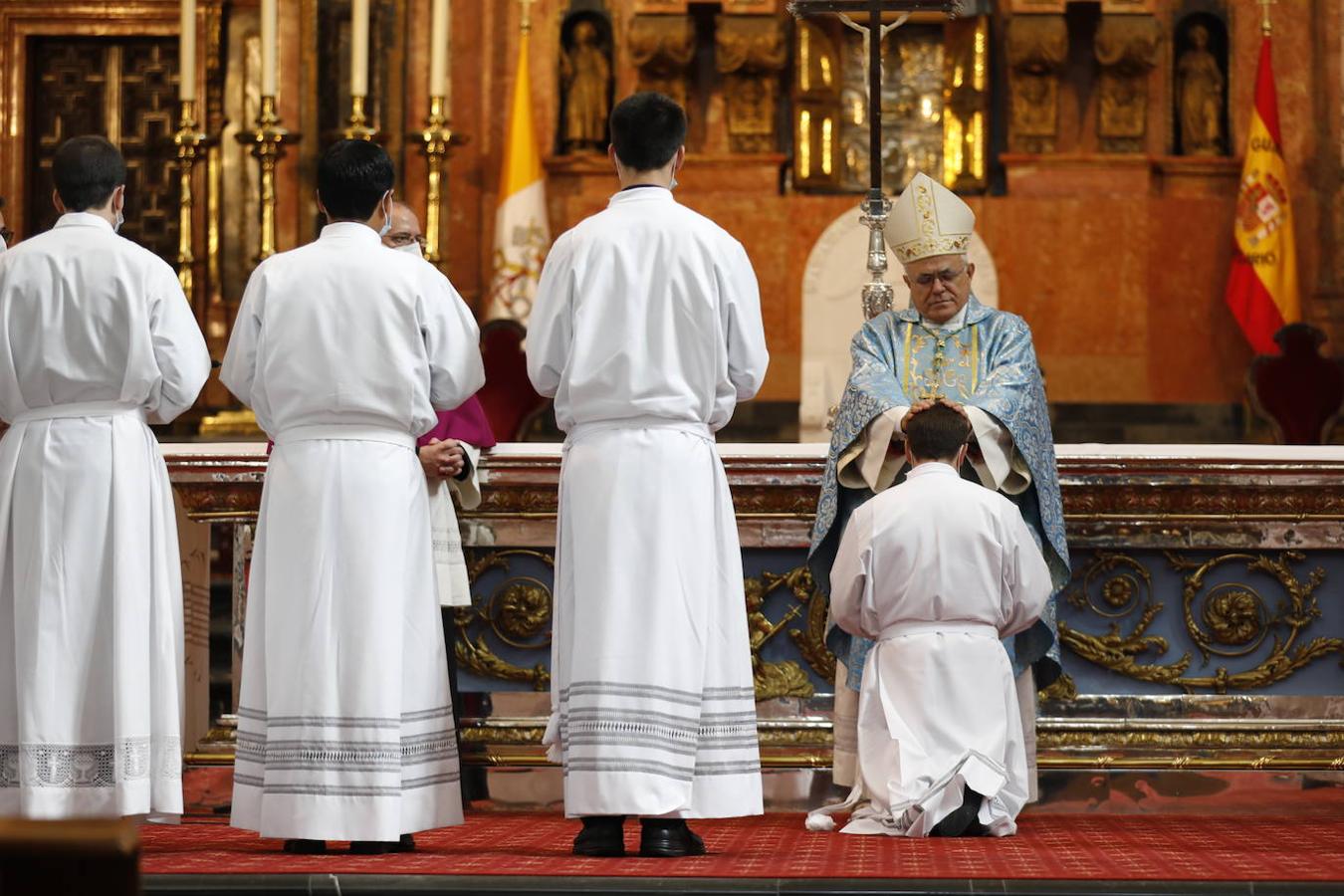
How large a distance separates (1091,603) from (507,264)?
4663 millimetres

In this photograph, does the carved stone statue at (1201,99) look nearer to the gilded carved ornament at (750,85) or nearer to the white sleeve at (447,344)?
the gilded carved ornament at (750,85)

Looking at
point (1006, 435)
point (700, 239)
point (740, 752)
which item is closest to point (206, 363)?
point (700, 239)

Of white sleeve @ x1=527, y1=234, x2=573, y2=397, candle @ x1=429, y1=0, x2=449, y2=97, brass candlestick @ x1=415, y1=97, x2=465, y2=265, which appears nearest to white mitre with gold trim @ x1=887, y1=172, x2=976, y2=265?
white sleeve @ x1=527, y1=234, x2=573, y2=397

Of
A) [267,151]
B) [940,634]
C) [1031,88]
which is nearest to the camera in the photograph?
[940,634]

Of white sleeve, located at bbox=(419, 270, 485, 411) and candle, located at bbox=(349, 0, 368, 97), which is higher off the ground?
candle, located at bbox=(349, 0, 368, 97)

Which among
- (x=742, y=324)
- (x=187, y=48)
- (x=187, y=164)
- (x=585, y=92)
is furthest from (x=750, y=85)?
(x=742, y=324)

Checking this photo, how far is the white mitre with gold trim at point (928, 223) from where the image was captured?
20.2ft

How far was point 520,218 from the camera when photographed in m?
10.5

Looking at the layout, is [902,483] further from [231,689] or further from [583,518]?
[231,689]

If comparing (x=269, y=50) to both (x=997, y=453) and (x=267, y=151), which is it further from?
(x=997, y=453)

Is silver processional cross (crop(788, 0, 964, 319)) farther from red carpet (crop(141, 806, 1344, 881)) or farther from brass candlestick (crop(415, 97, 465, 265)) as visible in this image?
brass candlestick (crop(415, 97, 465, 265))

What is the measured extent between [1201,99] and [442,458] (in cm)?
645

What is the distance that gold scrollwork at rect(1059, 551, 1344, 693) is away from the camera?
21.0 ft

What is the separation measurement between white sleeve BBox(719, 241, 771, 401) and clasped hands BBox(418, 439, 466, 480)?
74 cm
